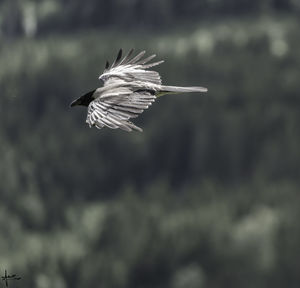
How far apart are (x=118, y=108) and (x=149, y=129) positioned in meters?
123

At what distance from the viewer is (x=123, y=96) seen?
59.0 ft

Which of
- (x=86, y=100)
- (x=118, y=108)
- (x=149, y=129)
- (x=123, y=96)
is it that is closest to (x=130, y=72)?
(x=86, y=100)

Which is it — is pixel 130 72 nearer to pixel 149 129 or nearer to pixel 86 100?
pixel 86 100

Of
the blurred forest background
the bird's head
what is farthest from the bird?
the blurred forest background

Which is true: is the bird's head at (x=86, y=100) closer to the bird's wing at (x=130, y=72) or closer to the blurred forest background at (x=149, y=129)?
the bird's wing at (x=130, y=72)

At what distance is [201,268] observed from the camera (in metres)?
115

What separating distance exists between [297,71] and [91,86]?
22.8m

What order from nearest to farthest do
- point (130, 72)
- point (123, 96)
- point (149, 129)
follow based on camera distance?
point (123, 96) < point (130, 72) < point (149, 129)

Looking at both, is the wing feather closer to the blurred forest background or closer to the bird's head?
the bird's head

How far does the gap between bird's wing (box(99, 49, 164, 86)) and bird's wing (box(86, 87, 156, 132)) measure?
87 centimetres

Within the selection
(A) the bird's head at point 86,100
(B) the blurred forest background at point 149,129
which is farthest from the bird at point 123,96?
(B) the blurred forest background at point 149,129

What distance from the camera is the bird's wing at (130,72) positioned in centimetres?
1941

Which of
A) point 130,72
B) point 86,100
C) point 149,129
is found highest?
point 130,72

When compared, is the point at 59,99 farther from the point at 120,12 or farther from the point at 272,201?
the point at 272,201
